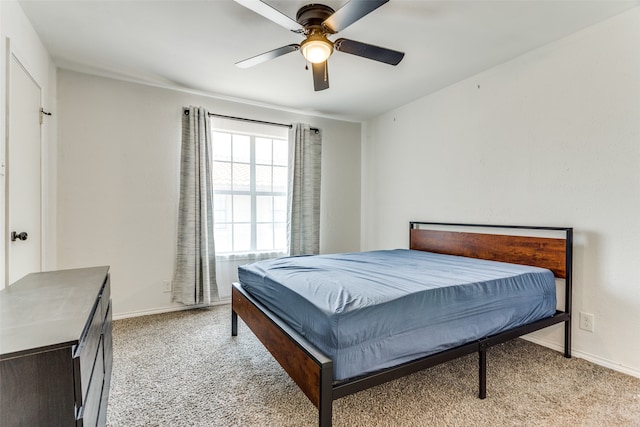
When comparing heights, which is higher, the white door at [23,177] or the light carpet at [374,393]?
the white door at [23,177]

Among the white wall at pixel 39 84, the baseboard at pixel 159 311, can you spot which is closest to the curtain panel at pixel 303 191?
the baseboard at pixel 159 311

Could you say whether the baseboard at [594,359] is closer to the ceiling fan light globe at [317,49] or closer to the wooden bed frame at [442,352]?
the wooden bed frame at [442,352]

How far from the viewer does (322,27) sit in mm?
1849

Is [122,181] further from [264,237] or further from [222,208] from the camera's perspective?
[264,237]

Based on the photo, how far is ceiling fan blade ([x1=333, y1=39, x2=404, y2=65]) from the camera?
1919 millimetres

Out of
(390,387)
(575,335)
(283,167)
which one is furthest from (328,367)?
(283,167)

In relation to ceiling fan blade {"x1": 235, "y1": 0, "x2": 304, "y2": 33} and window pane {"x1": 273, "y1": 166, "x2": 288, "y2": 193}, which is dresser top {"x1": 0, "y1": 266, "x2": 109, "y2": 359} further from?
window pane {"x1": 273, "y1": 166, "x2": 288, "y2": 193}

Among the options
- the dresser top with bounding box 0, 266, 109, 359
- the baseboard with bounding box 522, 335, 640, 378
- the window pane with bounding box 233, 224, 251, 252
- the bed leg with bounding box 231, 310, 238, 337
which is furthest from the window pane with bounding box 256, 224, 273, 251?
the baseboard with bounding box 522, 335, 640, 378

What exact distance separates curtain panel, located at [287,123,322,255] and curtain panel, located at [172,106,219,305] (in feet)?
3.51

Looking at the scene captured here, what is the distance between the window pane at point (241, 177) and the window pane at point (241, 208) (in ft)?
0.41

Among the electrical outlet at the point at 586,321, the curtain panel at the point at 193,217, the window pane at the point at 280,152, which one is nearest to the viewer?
the electrical outlet at the point at 586,321

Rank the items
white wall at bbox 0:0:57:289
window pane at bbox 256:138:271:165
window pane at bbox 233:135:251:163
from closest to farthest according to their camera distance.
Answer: white wall at bbox 0:0:57:289 → window pane at bbox 233:135:251:163 → window pane at bbox 256:138:271:165

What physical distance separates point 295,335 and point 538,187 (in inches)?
92.7

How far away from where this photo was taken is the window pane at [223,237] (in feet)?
11.8
